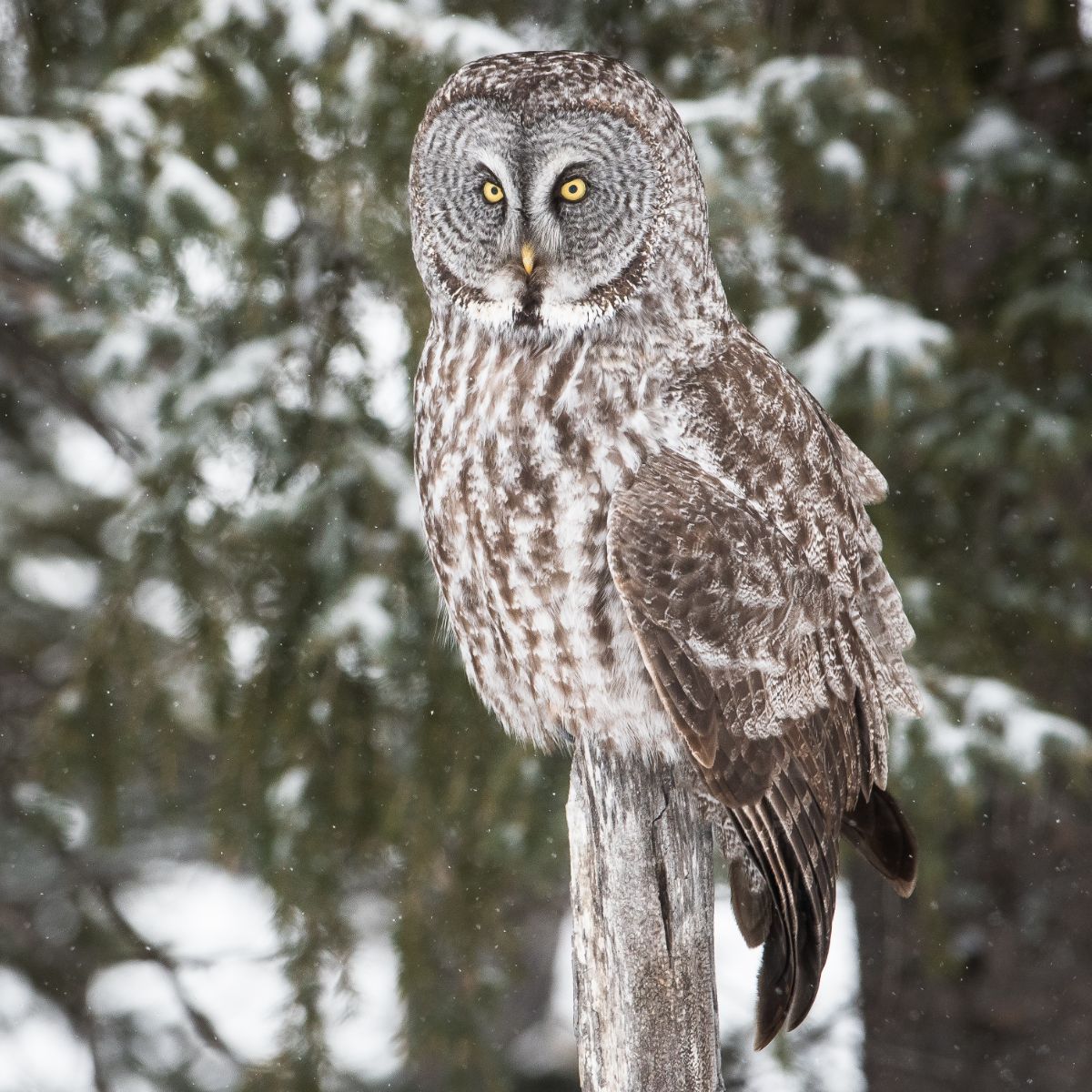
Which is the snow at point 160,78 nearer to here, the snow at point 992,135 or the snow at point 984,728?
the snow at point 992,135

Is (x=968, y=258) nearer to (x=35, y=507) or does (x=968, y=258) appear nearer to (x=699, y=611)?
(x=699, y=611)

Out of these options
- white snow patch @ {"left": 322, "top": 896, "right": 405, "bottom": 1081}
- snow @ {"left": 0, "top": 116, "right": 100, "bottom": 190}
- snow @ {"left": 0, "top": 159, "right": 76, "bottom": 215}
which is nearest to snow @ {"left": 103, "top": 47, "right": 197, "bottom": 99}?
snow @ {"left": 0, "top": 116, "right": 100, "bottom": 190}

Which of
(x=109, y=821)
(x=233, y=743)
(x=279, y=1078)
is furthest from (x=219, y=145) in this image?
(x=279, y=1078)

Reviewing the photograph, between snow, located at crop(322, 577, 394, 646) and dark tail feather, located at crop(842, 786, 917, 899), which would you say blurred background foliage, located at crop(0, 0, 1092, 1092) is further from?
dark tail feather, located at crop(842, 786, 917, 899)

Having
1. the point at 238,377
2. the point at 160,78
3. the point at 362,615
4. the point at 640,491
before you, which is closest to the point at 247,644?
the point at 362,615

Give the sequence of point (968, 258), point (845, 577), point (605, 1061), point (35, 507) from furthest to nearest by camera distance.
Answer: point (35, 507)
point (968, 258)
point (845, 577)
point (605, 1061)

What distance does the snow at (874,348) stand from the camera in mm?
3080

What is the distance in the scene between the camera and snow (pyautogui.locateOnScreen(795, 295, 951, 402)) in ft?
10.1

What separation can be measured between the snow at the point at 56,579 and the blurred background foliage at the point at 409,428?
141 cm

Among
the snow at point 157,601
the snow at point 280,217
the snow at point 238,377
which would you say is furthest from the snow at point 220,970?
the snow at point 280,217

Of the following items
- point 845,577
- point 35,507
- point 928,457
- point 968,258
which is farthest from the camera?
point 35,507

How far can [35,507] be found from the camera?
16.5ft

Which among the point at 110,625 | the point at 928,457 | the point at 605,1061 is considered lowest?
the point at 605,1061

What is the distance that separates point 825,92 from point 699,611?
1763 mm
